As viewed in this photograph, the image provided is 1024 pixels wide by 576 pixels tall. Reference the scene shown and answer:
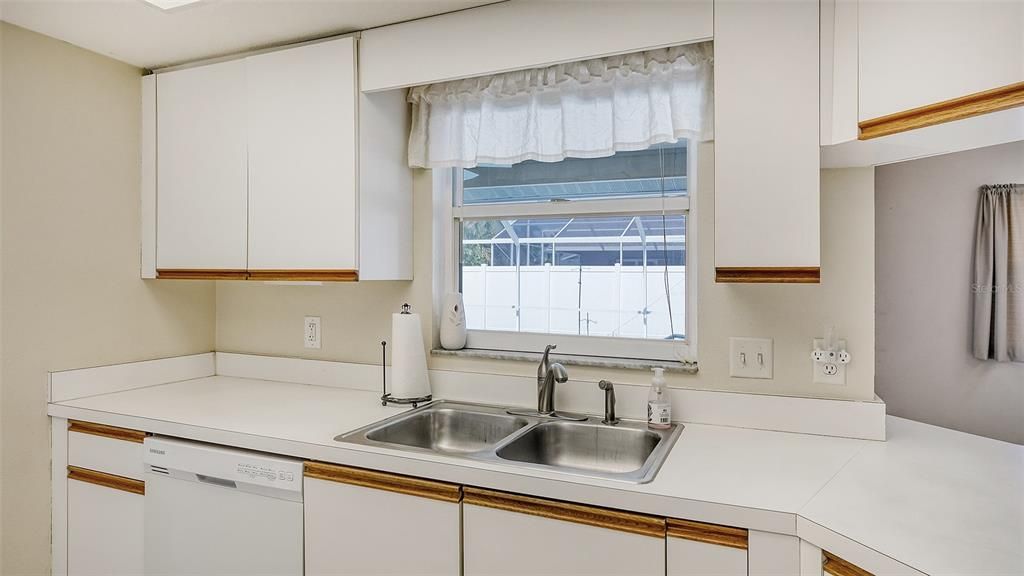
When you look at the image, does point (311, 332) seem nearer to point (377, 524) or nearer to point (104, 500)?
point (104, 500)

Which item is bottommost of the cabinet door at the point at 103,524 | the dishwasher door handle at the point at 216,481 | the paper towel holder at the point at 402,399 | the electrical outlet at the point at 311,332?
the cabinet door at the point at 103,524

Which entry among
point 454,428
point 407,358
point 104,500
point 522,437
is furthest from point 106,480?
point 522,437

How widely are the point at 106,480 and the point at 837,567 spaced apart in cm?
220

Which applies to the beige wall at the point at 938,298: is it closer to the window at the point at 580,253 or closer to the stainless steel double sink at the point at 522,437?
the window at the point at 580,253

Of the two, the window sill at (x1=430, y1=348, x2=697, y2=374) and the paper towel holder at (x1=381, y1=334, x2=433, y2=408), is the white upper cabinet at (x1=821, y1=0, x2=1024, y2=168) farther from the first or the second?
the paper towel holder at (x1=381, y1=334, x2=433, y2=408)

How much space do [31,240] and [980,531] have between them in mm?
2747

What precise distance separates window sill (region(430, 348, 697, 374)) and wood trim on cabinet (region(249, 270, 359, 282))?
0.45m

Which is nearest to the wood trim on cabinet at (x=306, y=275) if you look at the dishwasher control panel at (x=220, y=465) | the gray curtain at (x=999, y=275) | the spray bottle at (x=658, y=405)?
the dishwasher control panel at (x=220, y=465)

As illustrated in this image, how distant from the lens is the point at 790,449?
5.06ft

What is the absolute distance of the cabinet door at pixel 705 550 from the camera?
3.87ft

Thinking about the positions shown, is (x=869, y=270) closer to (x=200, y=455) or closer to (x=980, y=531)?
(x=980, y=531)

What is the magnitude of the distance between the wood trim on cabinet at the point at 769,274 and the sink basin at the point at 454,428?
77 centimetres

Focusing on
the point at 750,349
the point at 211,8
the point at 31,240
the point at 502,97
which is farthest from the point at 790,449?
the point at 31,240

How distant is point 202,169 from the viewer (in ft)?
7.34
